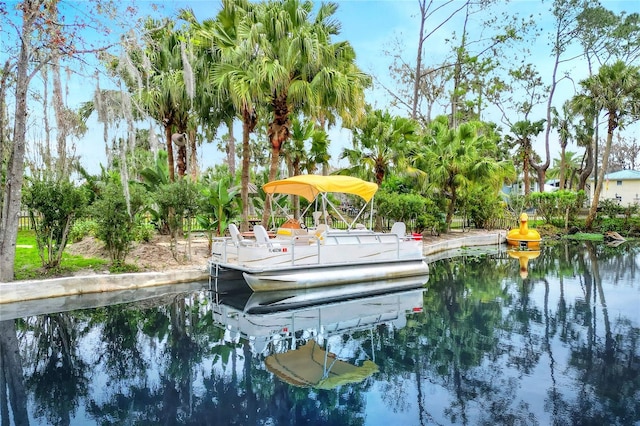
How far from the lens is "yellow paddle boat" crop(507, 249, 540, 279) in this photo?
14848 millimetres

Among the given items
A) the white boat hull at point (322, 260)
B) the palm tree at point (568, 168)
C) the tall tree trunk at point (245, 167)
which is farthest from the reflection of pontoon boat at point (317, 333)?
the palm tree at point (568, 168)

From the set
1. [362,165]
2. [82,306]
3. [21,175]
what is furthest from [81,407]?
[362,165]

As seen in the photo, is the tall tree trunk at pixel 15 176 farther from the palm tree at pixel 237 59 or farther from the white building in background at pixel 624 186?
the white building in background at pixel 624 186

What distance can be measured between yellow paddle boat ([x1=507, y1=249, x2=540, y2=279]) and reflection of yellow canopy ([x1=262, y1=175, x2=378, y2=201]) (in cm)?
605

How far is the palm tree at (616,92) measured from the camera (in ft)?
84.0

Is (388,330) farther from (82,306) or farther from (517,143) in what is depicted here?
(517,143)

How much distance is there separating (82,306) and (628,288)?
1342 cm

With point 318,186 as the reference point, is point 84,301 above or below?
below

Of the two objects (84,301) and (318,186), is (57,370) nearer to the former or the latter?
(84,301)

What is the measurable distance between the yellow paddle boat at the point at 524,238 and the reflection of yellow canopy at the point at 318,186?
13365 mm

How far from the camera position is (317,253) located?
36.2 feet

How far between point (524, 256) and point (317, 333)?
14.6 meters

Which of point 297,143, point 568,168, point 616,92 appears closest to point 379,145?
point 297,143

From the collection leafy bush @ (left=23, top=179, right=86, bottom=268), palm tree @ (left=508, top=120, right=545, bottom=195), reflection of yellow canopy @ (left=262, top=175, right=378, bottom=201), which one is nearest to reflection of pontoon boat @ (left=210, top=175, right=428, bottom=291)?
reflection of yellow canopy @ (left=262, top=175, right=378, bottom=201)
